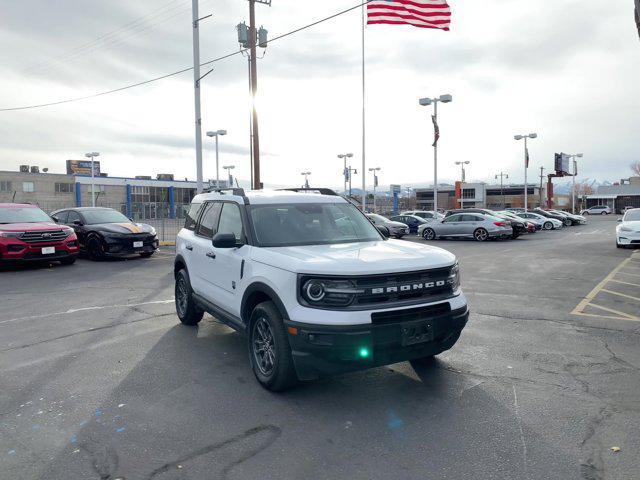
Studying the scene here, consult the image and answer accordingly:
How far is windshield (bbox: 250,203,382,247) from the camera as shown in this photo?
5.04 metres

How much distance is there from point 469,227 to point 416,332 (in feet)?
67.9

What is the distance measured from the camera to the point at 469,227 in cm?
2372

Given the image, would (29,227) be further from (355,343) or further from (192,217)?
(355,343)

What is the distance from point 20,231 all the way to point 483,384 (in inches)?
486

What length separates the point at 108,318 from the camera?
24.1 feet

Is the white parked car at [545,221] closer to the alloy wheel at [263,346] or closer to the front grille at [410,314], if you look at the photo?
the front grille at [410,314]

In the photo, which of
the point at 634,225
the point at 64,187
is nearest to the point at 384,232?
the point at 634,225

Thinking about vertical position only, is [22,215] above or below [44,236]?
above

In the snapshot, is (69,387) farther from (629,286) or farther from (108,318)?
(629,286)

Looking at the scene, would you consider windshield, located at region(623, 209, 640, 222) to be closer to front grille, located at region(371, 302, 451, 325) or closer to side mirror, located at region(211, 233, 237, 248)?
front grille, located at region(371, 302, 451, 325)

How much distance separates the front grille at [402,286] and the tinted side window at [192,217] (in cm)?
345

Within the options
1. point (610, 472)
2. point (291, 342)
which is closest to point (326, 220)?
point (291, 342)

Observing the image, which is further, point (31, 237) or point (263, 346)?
point (31, 237)

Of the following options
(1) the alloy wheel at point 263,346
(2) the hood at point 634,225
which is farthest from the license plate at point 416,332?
(2) the hood at point 634,225
